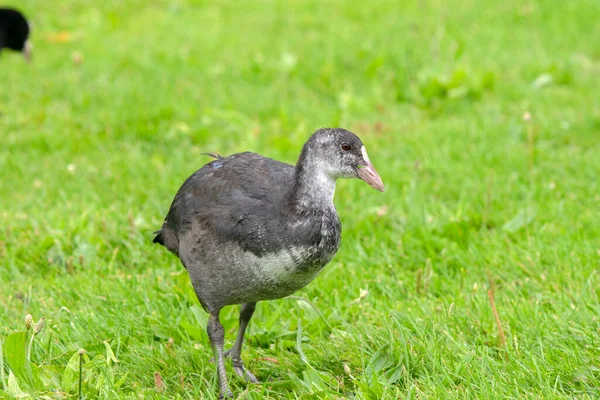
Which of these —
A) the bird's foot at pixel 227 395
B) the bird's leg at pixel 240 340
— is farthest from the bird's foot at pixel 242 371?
the bird's foot at pixel 227 395

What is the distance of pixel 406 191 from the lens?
544cm

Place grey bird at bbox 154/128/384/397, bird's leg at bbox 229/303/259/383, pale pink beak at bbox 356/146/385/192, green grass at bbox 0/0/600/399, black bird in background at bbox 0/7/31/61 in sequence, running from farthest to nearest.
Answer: black bird in background at bbox 0/7/31/61 < bird's leg at bbox 229/303/259/383 < green grass at bbox 0/0/600/399 < pale pink beak at bbox 356/146/385/192 < grey bird at bbox 154/128/384/397

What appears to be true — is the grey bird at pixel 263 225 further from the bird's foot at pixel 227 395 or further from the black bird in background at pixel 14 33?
the black bird in background at pixel 14 33

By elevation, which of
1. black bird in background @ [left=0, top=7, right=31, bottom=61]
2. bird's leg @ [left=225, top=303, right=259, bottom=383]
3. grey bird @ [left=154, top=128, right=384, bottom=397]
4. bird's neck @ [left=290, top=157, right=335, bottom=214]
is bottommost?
bird's leg @ [left=225, top=303, right=259, bottom=383]

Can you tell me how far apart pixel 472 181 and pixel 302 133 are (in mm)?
1387

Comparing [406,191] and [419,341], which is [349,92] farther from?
[419,341]

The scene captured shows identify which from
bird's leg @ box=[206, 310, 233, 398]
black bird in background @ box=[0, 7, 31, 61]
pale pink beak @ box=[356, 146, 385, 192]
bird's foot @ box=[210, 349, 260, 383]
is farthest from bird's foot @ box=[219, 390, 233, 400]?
black bird in background @ box=[0, 7, 31, 61]

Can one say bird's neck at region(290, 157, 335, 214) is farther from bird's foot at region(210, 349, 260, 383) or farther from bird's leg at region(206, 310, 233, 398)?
bird's foot at region(210, 349, 260, 383)

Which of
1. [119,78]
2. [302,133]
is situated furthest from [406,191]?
[119,78]

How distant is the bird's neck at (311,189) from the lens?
10.7 ft

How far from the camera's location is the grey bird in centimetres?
324

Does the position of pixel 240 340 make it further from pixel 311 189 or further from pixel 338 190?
pixel 338 190

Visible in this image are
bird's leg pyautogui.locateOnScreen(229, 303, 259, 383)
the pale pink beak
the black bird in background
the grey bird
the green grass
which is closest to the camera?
the grey bird

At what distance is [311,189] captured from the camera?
10.9 ft
